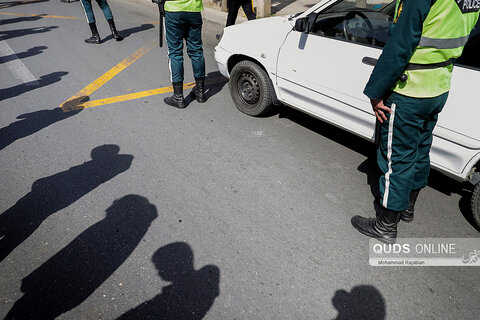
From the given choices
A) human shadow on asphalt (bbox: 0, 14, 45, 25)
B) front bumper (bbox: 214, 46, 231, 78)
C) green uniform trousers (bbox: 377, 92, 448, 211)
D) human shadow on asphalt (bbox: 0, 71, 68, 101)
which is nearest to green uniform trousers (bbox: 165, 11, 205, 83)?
front bumper (bbox: 214, 46, 231, 78)

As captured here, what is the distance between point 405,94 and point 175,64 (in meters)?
2.98

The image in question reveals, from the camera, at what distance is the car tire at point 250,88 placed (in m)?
3.77

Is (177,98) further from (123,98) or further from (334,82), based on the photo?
(334,82)

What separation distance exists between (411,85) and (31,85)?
5.27 m

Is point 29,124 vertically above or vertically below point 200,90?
below

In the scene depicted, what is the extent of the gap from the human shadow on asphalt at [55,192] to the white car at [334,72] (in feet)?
5.75

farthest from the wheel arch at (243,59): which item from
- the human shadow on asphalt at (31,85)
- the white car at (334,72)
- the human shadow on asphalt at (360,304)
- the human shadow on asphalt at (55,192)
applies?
the human shadow on asphalt at (31,85)

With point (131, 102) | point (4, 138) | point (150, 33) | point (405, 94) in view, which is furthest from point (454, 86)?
point (150, 33)

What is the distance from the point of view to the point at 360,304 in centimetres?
206

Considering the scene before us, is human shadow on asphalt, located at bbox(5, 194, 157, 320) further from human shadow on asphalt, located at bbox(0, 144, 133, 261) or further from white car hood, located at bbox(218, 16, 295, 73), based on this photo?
white car hood, located at bbox(218, 16, 295, 73)

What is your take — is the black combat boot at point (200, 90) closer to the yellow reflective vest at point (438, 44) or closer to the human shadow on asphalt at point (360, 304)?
the yellow reflective vest at point (438, 44)

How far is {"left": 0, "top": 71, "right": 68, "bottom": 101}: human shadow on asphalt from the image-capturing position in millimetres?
4676

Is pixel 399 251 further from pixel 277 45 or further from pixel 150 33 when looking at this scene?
pixel 150 33

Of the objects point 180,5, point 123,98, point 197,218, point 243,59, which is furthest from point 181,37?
point 197,218
